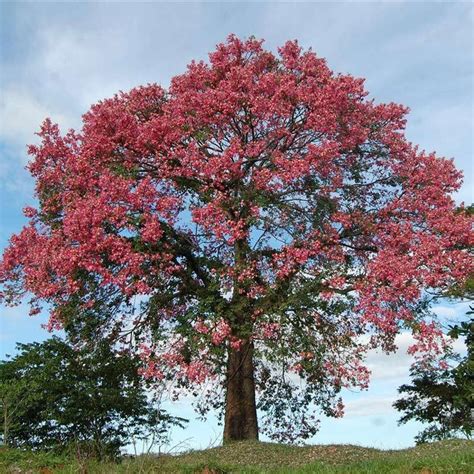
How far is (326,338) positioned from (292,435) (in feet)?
17.6

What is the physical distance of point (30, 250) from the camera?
20.1 meters

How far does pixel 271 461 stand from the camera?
55.2 ft

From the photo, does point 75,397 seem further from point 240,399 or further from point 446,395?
point 446,395

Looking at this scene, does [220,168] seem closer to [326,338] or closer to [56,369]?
[326,338]

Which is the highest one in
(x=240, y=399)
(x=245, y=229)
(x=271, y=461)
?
(x=245, y=229)

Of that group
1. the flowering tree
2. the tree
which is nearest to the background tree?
the flowering tree

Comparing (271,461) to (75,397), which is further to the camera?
(75,397)

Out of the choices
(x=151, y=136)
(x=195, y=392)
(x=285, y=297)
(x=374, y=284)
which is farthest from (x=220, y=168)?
(x=195, y=392)

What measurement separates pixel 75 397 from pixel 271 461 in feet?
24.0

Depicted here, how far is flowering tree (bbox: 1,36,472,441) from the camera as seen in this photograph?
18.3m

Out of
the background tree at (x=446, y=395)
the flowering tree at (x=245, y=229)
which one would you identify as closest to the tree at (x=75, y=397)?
the flowering tree at (x=245, y=229)

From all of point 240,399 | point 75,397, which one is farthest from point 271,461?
point 75,397

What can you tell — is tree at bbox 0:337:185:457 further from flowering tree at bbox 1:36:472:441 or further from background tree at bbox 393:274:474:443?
background tree at bbox 393:274:474:443

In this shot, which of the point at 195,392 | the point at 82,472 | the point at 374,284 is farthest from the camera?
the point at 195,392
